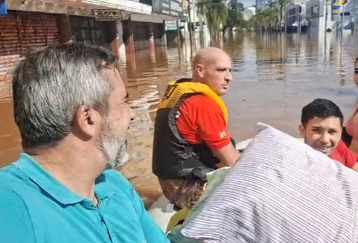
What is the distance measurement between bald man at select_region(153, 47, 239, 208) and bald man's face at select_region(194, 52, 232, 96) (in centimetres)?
24

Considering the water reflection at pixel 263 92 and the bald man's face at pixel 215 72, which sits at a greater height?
the bald man's face at pixel 215 72

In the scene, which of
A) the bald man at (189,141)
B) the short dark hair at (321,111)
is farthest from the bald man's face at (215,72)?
the short dark hair at (321,111)

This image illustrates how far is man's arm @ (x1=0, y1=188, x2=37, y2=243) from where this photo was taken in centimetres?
107

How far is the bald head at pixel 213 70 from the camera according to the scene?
10.3 ft

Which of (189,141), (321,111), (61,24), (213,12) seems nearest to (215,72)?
(189,141)

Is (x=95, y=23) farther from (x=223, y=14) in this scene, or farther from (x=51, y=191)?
(x=223, y=14)

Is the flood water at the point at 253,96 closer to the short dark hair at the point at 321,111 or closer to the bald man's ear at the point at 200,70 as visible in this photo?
the bald man's ear at the point at 200,70

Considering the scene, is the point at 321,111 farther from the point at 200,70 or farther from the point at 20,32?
the point at 20,32

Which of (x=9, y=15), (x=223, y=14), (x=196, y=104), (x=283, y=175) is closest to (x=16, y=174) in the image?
(x=283, y=175)

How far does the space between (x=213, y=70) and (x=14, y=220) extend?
2.26 meters

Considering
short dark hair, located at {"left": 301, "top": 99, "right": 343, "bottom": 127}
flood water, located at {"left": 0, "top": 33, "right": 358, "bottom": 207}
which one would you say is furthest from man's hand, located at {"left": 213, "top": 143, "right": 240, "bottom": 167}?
flood water, located at {"left": 0, "top": 33, "right": 358, "bottom": 207}

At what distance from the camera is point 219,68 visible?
315cm

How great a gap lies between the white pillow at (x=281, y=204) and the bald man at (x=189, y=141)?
4.59ft

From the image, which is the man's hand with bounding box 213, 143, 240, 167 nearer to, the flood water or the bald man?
the bald man
